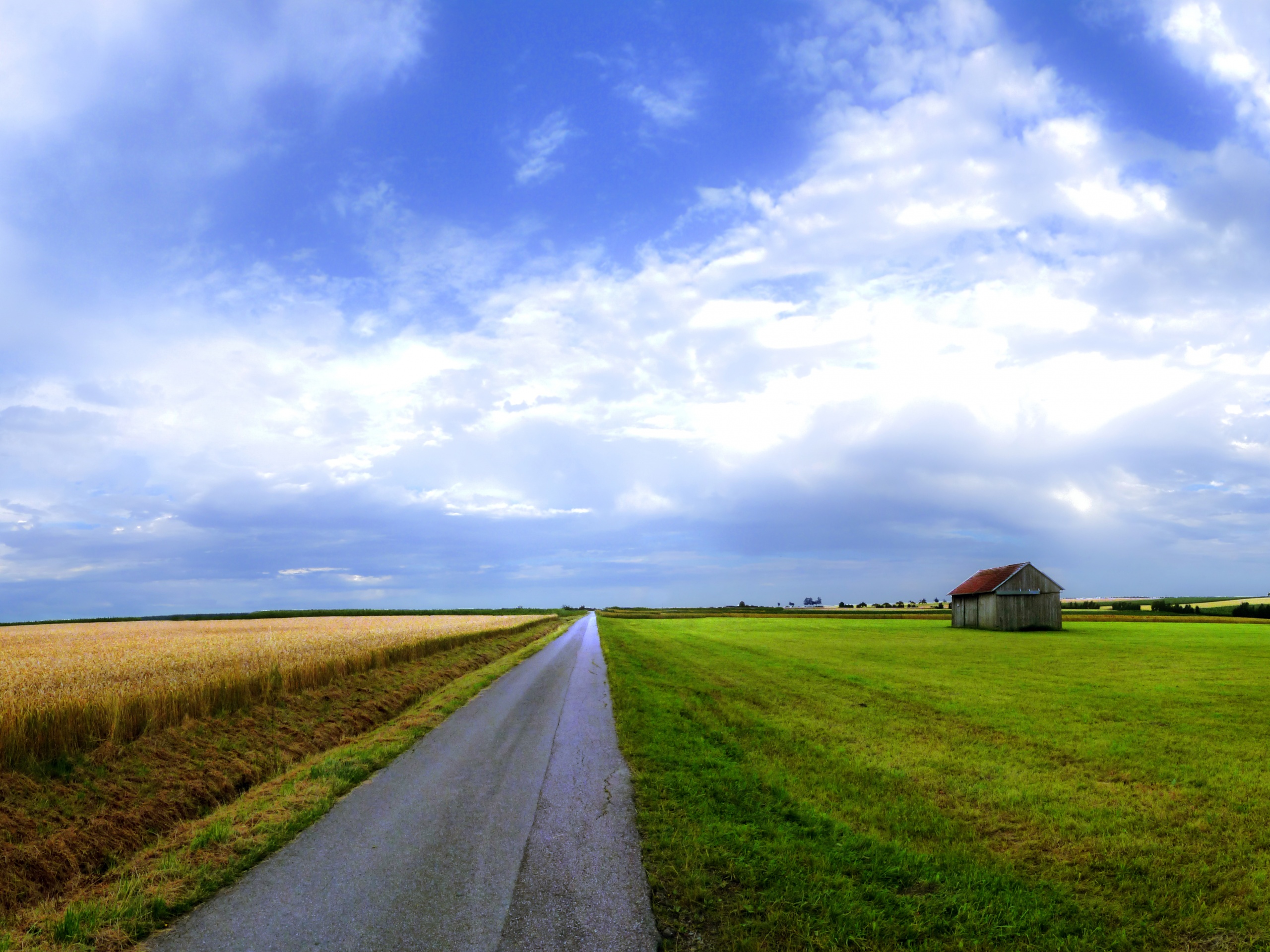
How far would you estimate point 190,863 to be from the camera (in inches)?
291

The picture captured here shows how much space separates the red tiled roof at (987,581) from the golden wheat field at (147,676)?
55059 millimetres

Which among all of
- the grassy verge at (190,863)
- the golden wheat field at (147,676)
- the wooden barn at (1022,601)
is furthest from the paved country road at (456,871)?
the wooden barn at (1022,601)

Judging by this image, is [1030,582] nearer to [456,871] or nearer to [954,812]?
[954,812]

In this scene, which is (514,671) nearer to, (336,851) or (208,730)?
(208,730)

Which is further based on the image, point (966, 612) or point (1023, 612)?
point (966, 612)

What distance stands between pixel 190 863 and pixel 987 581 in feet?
241

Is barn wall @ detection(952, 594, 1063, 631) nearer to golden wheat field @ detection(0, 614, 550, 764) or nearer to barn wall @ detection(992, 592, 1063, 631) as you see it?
barn wall @ detection(992, 592, 1063, 631)

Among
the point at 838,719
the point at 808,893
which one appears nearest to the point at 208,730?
the point at 808,893

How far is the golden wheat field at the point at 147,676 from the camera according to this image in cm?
1027

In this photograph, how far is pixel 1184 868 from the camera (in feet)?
25.1

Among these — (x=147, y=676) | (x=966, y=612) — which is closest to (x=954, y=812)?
(x=147, y=676)

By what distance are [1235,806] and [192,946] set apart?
1383 cm

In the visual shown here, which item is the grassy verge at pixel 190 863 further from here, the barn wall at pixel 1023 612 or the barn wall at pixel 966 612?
the barn wall at pixel 966 612

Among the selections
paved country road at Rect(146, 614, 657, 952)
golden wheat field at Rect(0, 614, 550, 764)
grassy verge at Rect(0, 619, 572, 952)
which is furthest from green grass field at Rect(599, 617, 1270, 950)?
golden wheat field at Rect(0, 614, 550, 764)
